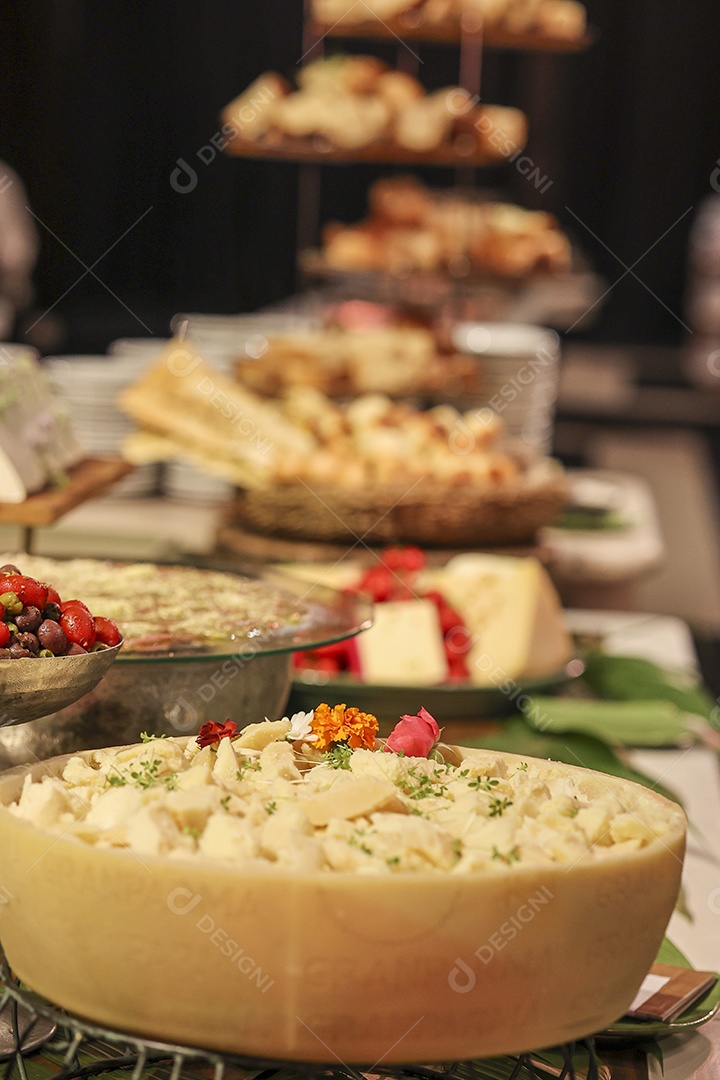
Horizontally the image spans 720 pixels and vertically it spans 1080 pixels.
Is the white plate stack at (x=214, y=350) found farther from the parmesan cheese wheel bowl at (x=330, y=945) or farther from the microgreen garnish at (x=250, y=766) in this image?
the parmesan cheese wheel bowl at (x=330, y=945)

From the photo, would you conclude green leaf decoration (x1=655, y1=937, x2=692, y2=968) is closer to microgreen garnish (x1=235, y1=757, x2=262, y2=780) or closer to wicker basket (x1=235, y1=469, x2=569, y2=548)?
microgreen garnish (x1=235, y1=757, x2=262, y2=780)

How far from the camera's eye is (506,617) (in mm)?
2799

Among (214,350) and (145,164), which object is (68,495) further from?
(145,164)

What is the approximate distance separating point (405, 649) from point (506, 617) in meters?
0.25

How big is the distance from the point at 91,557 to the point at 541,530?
1.70 meters

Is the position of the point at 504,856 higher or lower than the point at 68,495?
A: higher

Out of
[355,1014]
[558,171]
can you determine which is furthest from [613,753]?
[558,171]

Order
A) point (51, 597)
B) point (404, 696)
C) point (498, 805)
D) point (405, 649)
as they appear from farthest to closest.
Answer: point (405, 649) < point (404, 696) < point (51, 597) < point (498, 805)

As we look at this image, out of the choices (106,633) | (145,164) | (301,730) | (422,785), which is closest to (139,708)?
(106,633)

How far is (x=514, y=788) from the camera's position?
1177 millimetres

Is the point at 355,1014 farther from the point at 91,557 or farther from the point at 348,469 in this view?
the point at 348,469

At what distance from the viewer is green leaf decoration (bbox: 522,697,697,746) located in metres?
2.61

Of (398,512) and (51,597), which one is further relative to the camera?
(398,512)
